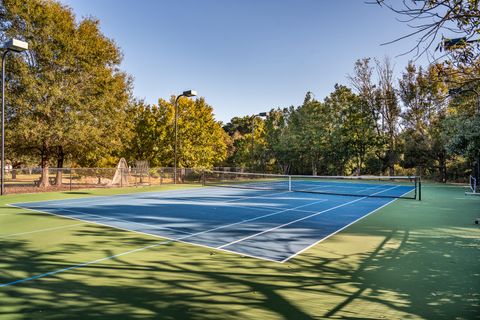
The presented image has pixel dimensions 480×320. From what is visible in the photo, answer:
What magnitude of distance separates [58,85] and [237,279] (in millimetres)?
20093

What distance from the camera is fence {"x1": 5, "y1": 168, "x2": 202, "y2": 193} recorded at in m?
20.2

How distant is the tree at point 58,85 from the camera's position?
18641mm

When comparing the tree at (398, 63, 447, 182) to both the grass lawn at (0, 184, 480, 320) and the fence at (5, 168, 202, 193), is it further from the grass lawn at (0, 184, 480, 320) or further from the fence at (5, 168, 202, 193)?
the grass lawn at (0, 184, 480, 320)

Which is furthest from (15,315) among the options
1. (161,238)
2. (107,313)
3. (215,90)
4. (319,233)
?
(215,90)

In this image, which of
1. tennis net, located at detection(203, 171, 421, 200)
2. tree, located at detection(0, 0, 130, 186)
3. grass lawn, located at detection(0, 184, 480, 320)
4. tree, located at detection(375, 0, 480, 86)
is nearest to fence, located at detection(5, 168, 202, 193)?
tree, located at detection(0, 0, 130, 186)

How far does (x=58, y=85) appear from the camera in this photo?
19672 millimetres

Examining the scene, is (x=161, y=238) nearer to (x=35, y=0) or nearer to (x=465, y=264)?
(x=465, y=264)

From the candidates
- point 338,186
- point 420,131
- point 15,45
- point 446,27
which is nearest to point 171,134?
point 338,186

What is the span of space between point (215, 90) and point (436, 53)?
3011 cm

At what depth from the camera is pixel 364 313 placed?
3.42 m

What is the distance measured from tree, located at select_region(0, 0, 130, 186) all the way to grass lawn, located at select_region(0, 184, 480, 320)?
14.0 meters

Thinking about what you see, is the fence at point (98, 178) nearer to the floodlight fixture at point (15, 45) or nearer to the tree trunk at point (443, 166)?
the floodlight fixture at point (15, 45)

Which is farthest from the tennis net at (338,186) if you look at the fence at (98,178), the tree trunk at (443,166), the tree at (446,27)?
the tree at (446,27)

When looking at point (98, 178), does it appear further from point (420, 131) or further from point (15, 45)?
point (420, 131)
